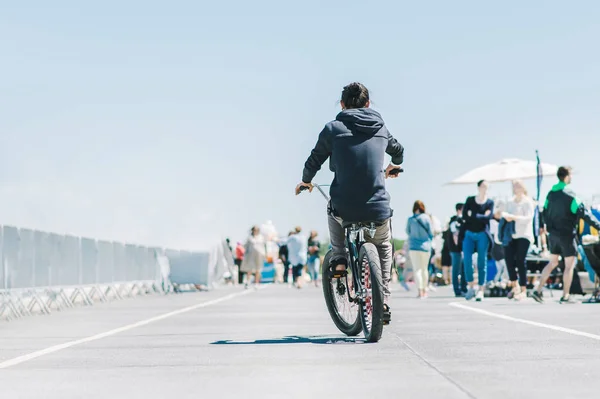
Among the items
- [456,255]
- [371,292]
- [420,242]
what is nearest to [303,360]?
[371,292]

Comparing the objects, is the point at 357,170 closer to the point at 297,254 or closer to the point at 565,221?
the point at 565,221

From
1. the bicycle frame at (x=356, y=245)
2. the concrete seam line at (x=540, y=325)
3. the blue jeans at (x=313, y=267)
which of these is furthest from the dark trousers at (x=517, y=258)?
the blue jeans at (x=313, y=267)

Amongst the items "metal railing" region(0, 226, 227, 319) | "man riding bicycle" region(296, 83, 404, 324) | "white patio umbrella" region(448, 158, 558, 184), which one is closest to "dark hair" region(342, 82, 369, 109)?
"man riding bicycle" region(296, 83, 404, 324)

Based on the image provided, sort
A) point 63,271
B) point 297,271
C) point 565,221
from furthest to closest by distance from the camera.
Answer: point 297,271, point 63,271, point 565,221

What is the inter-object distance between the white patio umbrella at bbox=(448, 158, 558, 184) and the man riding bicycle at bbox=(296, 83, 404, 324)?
76.1 feet

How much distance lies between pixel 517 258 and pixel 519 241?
0.93 ft

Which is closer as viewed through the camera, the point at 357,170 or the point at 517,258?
the point at 357,170

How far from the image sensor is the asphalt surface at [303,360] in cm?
686

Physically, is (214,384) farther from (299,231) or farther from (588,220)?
(299,231)

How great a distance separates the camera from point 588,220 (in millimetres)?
19172

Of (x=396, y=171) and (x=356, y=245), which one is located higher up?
(x=396, y=171)

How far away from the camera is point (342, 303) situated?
11008mm

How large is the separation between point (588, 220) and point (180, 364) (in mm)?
11761

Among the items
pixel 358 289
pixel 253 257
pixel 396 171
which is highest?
pixel 253 257
